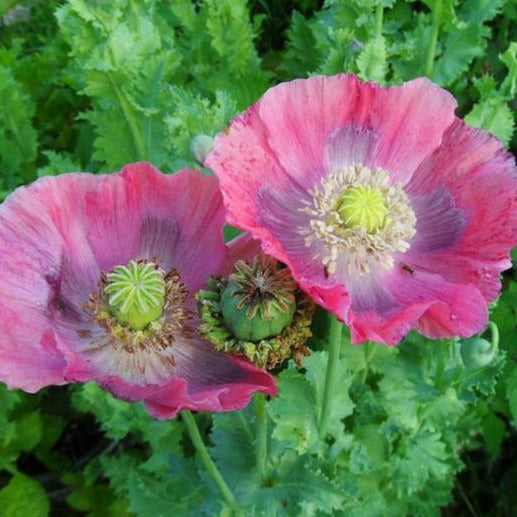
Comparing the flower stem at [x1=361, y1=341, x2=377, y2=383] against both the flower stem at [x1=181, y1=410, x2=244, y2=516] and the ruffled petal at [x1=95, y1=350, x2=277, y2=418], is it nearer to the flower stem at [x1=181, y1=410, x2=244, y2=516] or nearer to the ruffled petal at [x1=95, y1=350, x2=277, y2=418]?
the flower stem at [x1=181, y1=410, x2=244, y2=516]

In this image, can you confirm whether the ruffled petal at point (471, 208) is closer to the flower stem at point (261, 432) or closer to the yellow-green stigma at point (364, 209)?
the yellow-green stigma at point (364, 209)

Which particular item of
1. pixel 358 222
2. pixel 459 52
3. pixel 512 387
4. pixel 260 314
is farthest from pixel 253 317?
pixel 459 52

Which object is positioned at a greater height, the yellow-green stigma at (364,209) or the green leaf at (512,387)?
the yellow-green stigma at (364,209)

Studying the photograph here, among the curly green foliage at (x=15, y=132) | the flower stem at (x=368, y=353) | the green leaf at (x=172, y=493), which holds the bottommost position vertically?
the green leaf at (x=172, y=493)

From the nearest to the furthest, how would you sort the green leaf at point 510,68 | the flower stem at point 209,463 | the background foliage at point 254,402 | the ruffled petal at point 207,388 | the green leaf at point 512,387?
the ruffled petal at point 207,388 → the flower stem at point 209,463 → the background foliage at point 254,402 → the green leaf at point 510,68 → the green leaf at point 512,387

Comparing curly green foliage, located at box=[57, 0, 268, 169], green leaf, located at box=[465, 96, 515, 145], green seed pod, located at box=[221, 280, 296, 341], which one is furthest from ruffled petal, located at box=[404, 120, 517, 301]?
green leaf, located at box=[465, 96, 515, 145]

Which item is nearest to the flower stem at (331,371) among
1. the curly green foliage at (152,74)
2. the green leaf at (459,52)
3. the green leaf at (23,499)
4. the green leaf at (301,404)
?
the green leaf at (301,404)

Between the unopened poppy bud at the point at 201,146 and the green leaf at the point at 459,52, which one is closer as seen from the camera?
the unopened poppy bud at the point at 201,146
